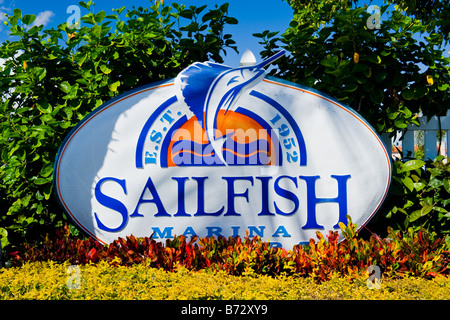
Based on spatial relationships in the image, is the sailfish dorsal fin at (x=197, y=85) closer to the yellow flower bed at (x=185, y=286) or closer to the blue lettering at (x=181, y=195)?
the blue lettering at (x=181, y=195)

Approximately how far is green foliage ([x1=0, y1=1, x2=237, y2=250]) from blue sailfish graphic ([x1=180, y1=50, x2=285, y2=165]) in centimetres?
51

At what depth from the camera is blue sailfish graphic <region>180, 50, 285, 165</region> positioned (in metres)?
3.67

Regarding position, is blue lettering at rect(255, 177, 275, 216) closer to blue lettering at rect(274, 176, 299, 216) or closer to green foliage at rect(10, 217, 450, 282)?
blue lettering at rect(274, 176, 299, 216)

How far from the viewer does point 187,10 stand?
4.05 metres

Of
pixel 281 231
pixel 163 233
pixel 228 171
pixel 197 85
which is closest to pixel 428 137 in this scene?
pixel 281 231

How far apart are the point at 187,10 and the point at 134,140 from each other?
1.42 metres

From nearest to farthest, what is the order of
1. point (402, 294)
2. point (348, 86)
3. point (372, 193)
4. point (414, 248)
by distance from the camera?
point (402, 294) → point (414, 248) → point (372, 193) → point (348, 86)

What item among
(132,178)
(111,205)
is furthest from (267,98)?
(111,205)

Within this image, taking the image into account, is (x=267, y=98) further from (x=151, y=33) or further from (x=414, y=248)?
(x=414, y=248)

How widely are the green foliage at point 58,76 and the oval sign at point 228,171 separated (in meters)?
0.41

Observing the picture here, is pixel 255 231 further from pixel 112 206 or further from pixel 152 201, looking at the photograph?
pixel 112 206

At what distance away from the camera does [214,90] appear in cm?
369

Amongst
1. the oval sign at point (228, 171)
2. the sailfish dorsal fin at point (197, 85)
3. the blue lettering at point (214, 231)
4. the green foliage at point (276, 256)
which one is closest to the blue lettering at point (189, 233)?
the oval sign at point (228, 171)

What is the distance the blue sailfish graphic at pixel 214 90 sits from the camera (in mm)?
3666
